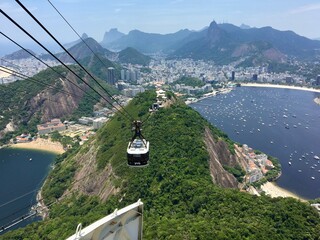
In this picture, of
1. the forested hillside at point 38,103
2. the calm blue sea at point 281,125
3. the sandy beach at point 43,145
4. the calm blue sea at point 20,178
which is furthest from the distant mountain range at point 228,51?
the calm blue sea at point 20,178

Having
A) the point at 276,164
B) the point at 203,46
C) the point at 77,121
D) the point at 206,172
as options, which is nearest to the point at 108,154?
the point at 206,172

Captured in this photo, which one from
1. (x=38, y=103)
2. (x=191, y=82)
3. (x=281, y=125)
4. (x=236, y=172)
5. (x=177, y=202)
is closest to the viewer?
(x=177, y=202)

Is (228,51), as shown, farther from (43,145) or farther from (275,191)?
(275,191)

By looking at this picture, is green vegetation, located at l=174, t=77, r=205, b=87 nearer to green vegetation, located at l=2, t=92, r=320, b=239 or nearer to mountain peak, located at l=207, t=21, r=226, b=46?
green vegetation, located at l=2, t=92, r=320, b=239

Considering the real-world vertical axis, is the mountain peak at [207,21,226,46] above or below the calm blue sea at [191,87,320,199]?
above

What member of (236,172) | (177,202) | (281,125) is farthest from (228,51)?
(177,202)

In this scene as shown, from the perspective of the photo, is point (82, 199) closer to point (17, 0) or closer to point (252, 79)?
point (17, 0)

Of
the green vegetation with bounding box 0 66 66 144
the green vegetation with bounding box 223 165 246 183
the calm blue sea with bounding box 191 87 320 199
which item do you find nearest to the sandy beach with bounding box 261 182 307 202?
the calm blue sea with bounding box 191 87 320 199

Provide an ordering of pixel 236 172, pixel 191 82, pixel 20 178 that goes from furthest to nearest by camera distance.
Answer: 1. pixel 191 82
2. pixel 20 178
3. pixel 236 172
